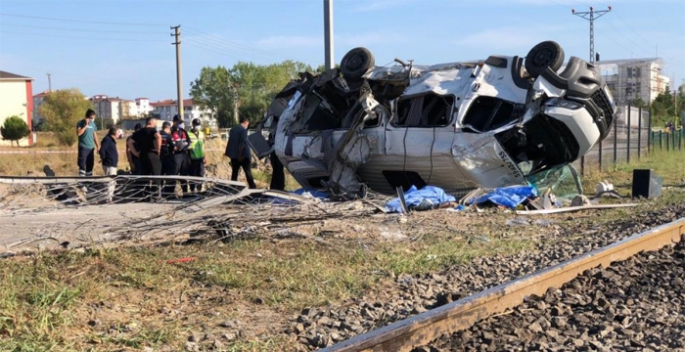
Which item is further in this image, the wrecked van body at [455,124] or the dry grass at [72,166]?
the dry grass at [72,166]

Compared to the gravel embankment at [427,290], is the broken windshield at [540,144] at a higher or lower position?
higher

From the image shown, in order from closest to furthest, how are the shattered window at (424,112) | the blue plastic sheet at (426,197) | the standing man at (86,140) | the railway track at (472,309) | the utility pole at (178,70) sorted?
the railway track at (472,309), the blue plastic sheet at (426,197), the shattered window at (424,112), the standing man at (86,140), the utility pole at (178,70)

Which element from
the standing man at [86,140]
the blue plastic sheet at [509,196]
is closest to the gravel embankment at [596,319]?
the blue plastic sheet at [509,196]

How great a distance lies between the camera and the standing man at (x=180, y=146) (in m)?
13.4

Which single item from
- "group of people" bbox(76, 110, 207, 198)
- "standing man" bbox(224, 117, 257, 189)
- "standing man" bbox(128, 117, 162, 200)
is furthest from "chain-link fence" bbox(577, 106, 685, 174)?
"standing man" bbox(128, 117, 162, 200)

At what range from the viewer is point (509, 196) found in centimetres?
1162

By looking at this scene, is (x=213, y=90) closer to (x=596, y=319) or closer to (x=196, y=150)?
(x=196, y=150)

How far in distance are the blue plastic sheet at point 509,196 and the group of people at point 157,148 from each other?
474 centimetres

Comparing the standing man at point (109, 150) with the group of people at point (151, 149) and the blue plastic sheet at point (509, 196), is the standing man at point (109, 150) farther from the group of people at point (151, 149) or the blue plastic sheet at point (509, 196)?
the blue plastic sheet at point (509, 196)

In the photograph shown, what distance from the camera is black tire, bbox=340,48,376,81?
13227 millimetres

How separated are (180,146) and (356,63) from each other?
11.4ft

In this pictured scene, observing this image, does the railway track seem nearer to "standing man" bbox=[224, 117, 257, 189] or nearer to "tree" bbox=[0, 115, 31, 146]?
"standing man" bbox=[224, 117, 257, 189]

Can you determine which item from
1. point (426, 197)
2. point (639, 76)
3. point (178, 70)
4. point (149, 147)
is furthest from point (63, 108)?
point (639, 76)

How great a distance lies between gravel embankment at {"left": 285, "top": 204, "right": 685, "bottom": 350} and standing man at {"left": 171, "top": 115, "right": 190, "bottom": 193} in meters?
6.92
